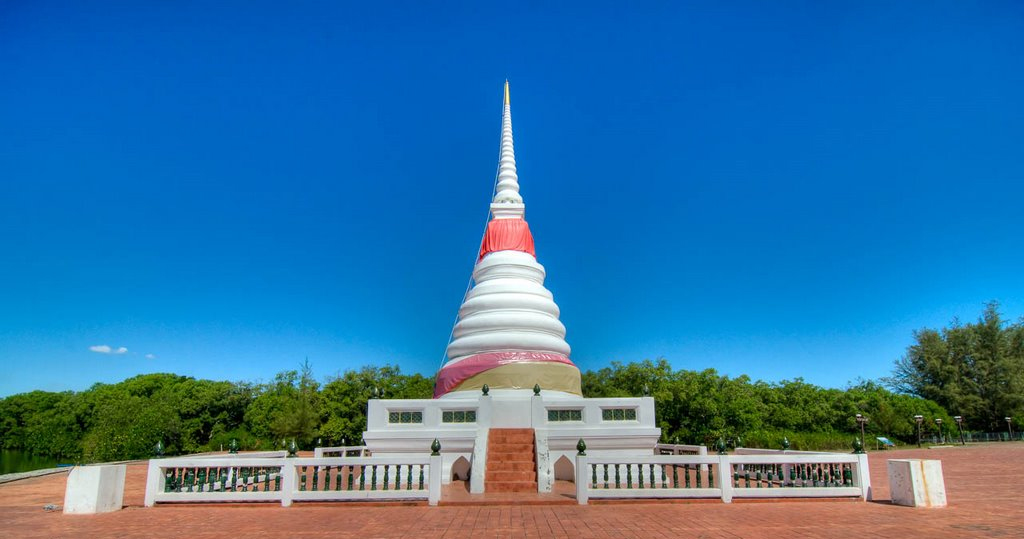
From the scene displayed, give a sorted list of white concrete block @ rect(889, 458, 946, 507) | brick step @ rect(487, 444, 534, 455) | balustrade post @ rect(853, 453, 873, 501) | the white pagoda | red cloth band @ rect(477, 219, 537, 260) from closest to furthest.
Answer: white concrete block @ rect(889, 458, 946, 507) < balustrade post @ rect(853, 453, 873, 501) < the white pagoda < brick step @ rect(487, 444, 534, 455) < red cloth band @ rect(477, 219, 537, 260)

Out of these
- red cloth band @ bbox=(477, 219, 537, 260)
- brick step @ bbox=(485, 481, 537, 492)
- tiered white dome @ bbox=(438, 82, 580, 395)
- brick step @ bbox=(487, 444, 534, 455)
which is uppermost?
red cloth band @ bbox=(477, 219, 537, 260)

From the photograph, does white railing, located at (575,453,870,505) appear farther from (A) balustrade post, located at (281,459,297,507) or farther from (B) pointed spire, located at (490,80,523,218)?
(B) pointed spire, located at (490,80,523,218)

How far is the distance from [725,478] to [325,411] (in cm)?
2814

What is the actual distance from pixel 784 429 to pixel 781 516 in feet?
121

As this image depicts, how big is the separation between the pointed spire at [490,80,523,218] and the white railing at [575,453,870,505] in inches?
597

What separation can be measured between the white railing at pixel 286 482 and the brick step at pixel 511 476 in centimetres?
246

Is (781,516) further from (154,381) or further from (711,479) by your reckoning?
(154,381)

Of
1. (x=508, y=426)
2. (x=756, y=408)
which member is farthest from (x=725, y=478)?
(x=756, y=408)

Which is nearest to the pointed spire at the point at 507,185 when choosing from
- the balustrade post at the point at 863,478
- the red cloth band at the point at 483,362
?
the red cloth band at the point at 483,362

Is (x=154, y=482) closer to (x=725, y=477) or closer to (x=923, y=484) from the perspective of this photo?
(x=725, y=477)

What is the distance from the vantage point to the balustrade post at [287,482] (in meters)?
12.5

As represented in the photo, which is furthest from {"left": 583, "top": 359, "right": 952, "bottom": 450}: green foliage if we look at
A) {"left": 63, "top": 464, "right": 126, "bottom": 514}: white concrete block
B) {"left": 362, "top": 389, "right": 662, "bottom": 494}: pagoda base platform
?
{"left": 63, "top": 464, "right": 126, "bottom": 514}: white concrete block

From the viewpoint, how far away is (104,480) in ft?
38.9

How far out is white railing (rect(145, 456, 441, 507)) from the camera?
41.2 ft
